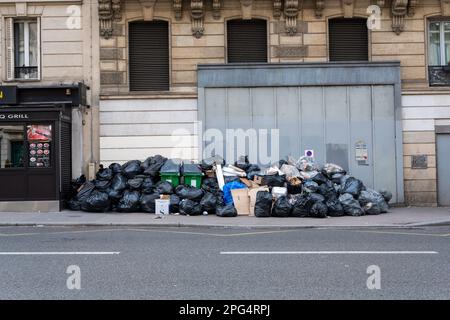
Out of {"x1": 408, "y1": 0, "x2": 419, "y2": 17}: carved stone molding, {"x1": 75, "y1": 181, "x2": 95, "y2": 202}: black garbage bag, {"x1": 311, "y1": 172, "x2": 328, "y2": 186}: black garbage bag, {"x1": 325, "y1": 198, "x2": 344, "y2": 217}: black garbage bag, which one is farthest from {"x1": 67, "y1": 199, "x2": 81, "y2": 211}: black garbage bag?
{"x1": 408, "y1": 0, "x2": 419, "y2": 17}: carved stone molding

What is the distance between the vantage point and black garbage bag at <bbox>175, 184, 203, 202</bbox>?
49.4ft

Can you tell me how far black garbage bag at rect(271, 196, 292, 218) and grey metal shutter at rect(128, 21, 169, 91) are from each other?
218 inches

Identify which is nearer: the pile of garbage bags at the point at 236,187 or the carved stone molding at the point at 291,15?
the pile of garbage bags at the point at 236,187

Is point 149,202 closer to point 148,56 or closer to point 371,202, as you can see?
point 148,56

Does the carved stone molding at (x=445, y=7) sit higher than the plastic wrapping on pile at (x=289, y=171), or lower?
higher

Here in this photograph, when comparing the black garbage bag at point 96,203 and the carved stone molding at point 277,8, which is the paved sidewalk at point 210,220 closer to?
the black garbage bag at point 96,203

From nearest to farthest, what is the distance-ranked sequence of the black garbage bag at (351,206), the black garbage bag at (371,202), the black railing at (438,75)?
the black garbage bag at (351,206)
the black garbage bag at (371,202)
the black railing at (438,75)

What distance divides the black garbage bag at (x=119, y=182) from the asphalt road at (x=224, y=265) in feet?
12.7

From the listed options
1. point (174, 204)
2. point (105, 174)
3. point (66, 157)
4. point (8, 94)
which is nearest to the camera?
point (174, 204)

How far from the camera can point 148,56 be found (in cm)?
1741

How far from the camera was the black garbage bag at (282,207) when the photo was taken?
47.3ft

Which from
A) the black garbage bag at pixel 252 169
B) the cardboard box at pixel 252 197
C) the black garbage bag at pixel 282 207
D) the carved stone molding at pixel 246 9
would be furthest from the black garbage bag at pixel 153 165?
the carved stone molding at pixel 246 9

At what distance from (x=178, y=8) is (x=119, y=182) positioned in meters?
5.78

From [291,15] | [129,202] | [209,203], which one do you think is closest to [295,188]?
[209,203]
